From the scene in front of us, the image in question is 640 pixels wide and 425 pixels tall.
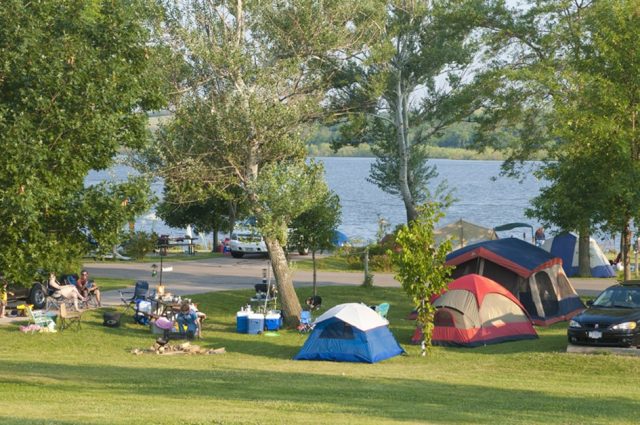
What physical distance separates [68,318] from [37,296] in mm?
2887

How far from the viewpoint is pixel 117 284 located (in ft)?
112

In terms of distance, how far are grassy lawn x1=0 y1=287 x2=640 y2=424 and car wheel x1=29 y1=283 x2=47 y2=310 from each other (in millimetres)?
2568

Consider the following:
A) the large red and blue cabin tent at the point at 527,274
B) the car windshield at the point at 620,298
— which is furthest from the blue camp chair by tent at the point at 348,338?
the large red and blue cabin tent at the point at 527,274

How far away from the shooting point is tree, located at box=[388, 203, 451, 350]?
2252cm

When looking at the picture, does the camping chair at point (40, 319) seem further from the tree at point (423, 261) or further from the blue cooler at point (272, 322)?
the tree at point (423, 261)

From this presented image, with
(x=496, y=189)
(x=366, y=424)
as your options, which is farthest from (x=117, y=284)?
(x=496, y=189)

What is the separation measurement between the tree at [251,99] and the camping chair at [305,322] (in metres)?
2.34

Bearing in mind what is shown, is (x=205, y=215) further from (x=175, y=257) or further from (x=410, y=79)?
(x=410, y=79)

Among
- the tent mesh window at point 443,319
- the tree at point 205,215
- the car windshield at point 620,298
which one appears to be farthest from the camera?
the tree at point 205,215

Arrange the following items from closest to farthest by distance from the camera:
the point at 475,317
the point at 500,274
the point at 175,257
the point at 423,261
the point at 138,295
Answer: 1. the point at 423,261
2. the point at 475,317
3. the point at 500,274
4. the point at 138,295
5. the point at 175,257

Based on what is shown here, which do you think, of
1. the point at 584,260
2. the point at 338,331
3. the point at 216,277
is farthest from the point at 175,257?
the point at 338,331

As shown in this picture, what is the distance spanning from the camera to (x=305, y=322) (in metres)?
27.2

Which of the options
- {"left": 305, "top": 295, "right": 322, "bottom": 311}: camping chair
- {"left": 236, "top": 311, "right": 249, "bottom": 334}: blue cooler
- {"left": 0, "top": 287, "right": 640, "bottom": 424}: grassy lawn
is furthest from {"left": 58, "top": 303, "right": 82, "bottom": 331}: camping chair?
{"left": 305, "top": 295, "right": 322, "bottom": 311}: camping chair

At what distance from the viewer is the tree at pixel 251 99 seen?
26.0 m
